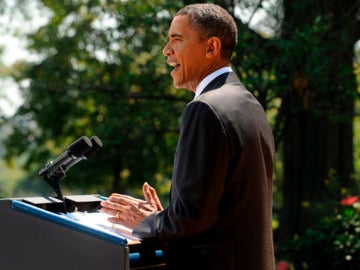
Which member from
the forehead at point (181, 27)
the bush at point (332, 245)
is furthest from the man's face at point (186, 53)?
the bush at point (332, 245)

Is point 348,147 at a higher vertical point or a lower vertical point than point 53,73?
lower

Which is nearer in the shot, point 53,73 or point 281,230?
point 281,230

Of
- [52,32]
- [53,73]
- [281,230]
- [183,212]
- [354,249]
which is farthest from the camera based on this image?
[52,32]

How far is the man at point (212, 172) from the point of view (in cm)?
231

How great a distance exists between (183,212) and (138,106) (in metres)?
7.33

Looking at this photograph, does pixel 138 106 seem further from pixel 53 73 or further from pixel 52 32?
pixel 52 32

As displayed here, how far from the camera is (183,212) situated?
2309mm

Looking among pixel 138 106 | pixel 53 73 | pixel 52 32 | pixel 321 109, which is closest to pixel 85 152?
pixel 321 109

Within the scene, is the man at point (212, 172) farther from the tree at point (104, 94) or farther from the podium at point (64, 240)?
the tree at point (104, 94)

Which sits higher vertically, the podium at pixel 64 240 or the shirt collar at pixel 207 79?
the shirt collar at pixel 207 79

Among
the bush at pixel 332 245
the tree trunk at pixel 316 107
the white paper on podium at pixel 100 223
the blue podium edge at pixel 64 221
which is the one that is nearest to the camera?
the blue podium edge at pixel 64 221

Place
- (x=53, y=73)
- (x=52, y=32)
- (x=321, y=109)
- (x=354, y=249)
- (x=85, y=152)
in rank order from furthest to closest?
(x=52, y=32), (x=53, y=73), (x=321, y=109), (x=354, y=249), (x=85, y=152)

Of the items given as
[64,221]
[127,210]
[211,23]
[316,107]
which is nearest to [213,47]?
[211,23]

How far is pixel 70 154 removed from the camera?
2.80 m
